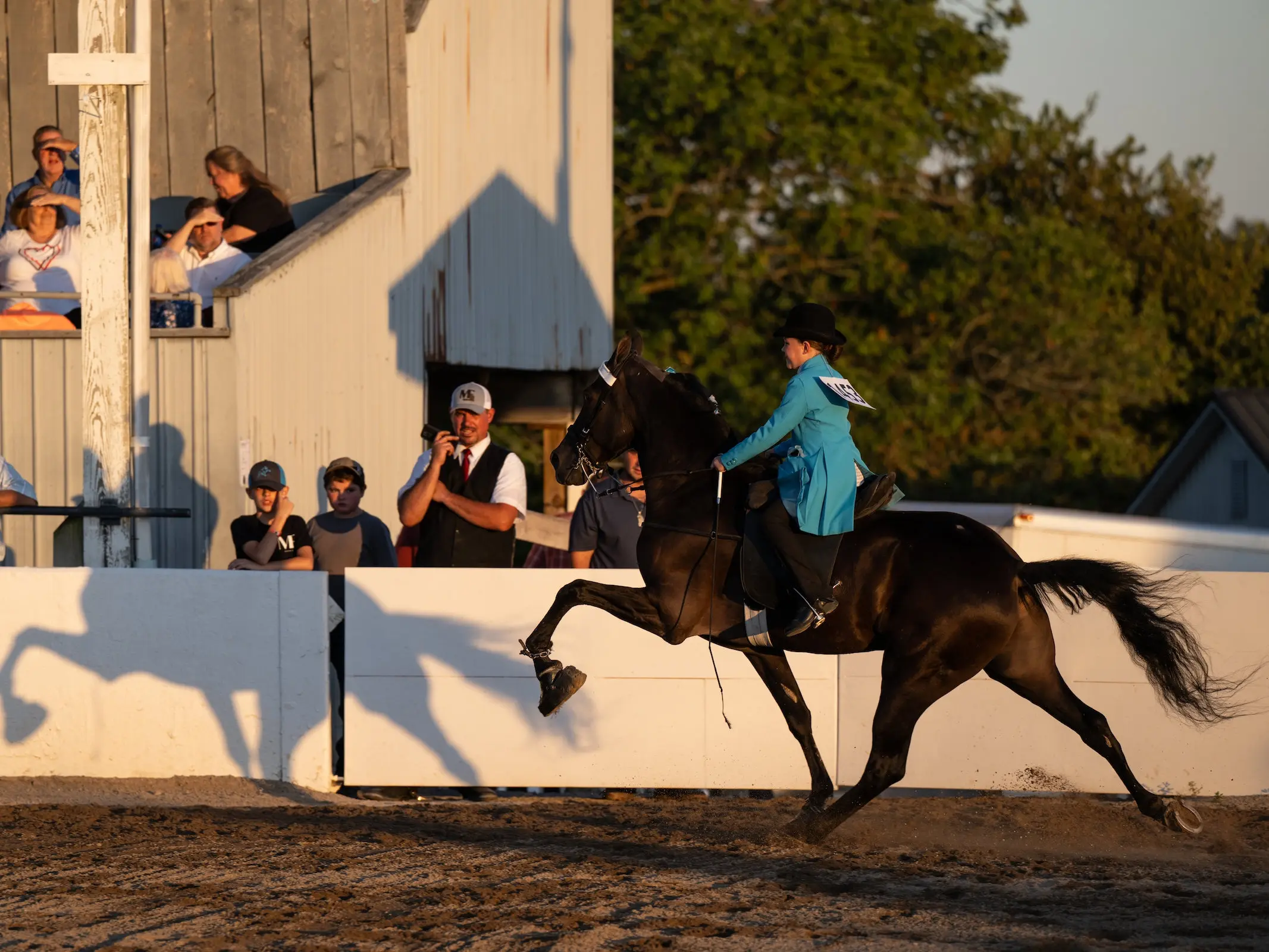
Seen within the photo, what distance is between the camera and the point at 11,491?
10281mm

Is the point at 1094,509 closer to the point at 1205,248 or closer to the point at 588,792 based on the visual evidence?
the point at 1205,248

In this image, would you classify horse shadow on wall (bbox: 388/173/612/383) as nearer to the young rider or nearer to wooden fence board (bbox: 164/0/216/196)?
wooden fence board (bbox: 164/0/216/196)

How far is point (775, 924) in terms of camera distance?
593 centimetres

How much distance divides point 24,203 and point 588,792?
672 cm

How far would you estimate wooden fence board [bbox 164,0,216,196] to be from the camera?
51.3ft

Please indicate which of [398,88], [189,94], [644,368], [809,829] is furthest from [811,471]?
[189,94]

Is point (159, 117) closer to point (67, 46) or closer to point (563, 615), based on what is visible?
point (67, 46)

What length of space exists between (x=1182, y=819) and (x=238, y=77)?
11.4m

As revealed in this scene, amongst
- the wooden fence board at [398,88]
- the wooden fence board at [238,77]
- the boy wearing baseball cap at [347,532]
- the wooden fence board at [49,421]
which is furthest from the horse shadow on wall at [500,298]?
the boy wearing baseball cap at [347,532]

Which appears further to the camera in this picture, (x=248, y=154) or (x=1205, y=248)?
(x=1205, y=248)

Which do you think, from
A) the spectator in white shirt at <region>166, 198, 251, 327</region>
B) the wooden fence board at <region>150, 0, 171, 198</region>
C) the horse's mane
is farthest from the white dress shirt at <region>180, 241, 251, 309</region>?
the horse's mane

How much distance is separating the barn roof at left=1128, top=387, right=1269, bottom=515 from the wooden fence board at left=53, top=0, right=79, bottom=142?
19.1 metres

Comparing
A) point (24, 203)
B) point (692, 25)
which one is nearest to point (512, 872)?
point (24, 203)

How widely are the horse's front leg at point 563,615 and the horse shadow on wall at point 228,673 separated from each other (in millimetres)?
1869
